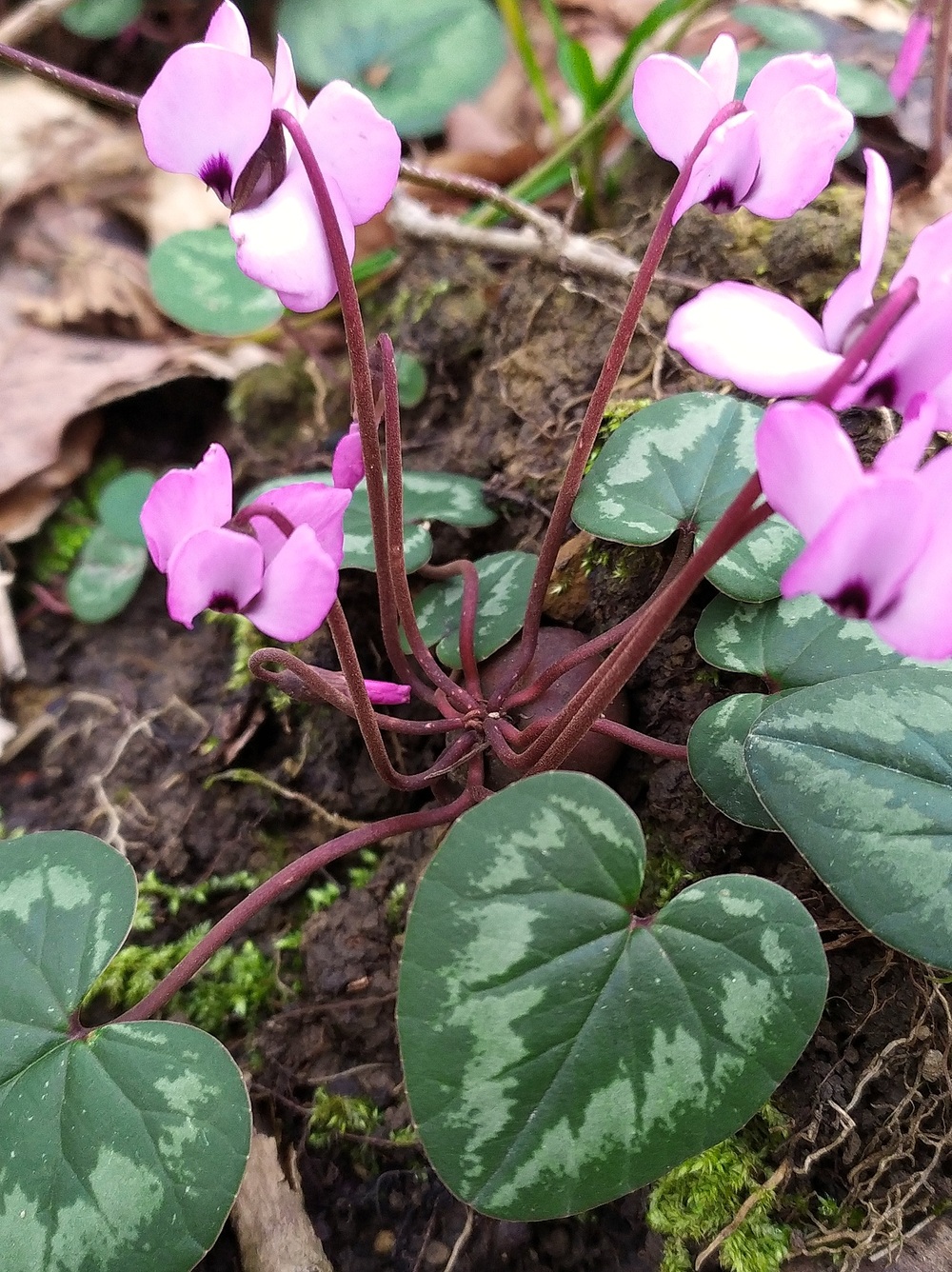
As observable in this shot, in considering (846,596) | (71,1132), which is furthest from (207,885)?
(846,596)

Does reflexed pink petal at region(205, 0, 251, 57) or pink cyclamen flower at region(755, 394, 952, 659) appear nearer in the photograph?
pink cyclamen flower at region(755, 394, 952, 659)

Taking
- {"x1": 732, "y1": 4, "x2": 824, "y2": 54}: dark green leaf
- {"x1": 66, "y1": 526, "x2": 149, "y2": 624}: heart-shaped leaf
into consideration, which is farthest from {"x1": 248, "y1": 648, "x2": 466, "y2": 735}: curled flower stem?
{"x1": 732, "y1": 4, "x2": 824, "y2": 54}: dark green leaf

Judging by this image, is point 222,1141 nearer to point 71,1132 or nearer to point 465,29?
point 71,1132

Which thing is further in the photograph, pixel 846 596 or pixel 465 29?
pixel 465 29

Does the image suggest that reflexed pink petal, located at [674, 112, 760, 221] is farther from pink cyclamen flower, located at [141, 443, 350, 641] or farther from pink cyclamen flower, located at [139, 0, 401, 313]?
pink cyclamen flower, located at [141, 443, 350, 641]

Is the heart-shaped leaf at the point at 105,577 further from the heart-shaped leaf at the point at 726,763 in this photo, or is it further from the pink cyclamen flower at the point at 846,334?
the pink cyclamen flower at the point at 846,334

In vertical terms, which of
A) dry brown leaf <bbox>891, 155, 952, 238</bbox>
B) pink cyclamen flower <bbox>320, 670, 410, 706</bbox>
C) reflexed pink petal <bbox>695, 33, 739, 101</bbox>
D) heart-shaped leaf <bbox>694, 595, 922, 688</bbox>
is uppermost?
reflexed pink petal <bbox>695, 33, 739, 101</bbox>
